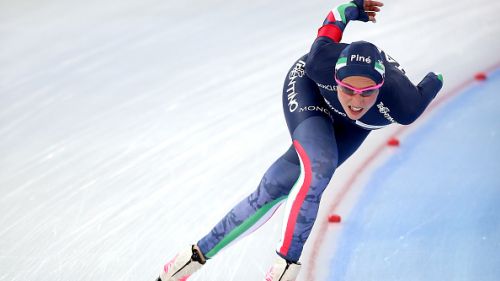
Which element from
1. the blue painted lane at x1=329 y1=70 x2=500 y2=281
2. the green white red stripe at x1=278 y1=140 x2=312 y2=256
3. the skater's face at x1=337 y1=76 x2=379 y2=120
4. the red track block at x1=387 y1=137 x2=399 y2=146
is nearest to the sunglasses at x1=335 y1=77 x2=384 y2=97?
the skater's face at x1=337 y1=76 x2=379 y2=120

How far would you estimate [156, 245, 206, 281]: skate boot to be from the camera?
3135mm

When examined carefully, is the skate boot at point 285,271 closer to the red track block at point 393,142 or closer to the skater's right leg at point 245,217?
the skater's right leg at point 245,217

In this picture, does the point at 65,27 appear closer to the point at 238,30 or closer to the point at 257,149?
the point at 238,30

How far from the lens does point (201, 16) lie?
6.13m

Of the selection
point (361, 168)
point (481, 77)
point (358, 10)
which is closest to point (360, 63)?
point (358, 10)

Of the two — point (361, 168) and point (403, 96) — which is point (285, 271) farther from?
point (361, 168)

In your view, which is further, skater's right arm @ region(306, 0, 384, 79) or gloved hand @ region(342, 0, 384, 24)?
gloved hand @ region(342, 0, 384, 24)

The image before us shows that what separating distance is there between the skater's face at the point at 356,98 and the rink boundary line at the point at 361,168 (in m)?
0.93

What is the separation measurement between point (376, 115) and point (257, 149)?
4.91 feet

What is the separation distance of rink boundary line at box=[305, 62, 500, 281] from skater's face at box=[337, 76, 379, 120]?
93 centimetres

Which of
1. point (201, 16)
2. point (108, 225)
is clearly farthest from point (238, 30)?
point (108, 225)

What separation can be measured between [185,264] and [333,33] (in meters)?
1.24

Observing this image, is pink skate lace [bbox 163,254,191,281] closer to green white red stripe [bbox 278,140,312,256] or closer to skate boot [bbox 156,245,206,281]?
skate boot [bbox 156,245,206,281]

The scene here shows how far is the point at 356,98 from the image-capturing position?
8.98 feet
